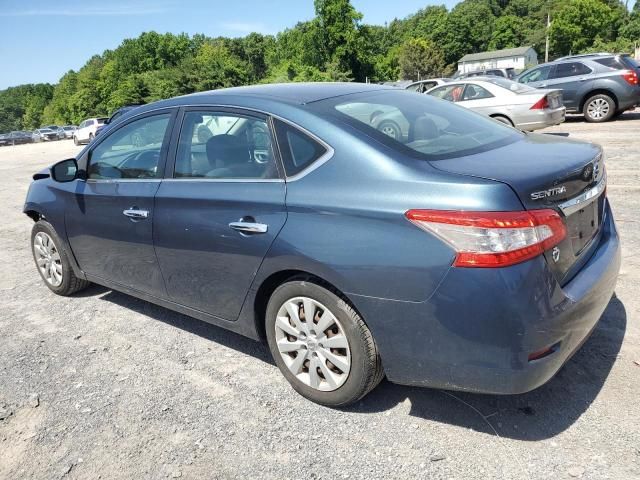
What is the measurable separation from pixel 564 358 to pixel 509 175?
0.86 m

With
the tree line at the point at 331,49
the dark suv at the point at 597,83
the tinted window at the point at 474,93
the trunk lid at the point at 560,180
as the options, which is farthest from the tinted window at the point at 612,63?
the tree line at the point at 331,49

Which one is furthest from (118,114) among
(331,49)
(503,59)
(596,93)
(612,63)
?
(503,59)

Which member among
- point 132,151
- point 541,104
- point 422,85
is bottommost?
point 541,104

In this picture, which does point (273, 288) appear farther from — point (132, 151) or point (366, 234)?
point (132, 151)

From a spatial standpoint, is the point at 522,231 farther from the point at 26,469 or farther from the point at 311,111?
the point at 26,469

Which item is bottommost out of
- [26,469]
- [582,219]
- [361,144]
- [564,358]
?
[26,469]

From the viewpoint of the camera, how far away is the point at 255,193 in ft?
9.66

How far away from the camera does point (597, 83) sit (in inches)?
539

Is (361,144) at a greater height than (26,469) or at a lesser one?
greater

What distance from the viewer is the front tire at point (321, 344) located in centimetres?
266

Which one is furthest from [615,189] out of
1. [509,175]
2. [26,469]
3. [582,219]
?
[26,469]

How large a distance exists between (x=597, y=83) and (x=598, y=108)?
2.18ft

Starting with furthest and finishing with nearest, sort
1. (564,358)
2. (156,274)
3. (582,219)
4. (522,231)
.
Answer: (156,274) < (582,219) < (564,358) < (522,231)

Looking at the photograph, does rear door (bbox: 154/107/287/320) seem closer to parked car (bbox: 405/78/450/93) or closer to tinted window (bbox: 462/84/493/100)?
tinted window (bbox: 462/84/493/100)
